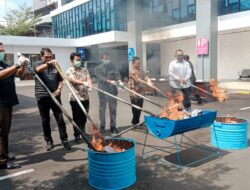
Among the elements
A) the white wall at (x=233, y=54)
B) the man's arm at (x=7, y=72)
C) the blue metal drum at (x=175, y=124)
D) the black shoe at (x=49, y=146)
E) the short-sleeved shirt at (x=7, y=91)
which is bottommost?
the black shoe at (x=49, y=146)

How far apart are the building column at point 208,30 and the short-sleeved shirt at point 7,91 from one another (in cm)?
1022

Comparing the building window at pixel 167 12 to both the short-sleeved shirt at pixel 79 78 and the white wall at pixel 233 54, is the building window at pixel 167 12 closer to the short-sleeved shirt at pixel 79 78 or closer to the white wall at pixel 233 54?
the short-sleeved shirt at pixel 79 78

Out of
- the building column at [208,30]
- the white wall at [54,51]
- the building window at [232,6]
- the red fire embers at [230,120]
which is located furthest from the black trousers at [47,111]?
the white wall at [54,51]

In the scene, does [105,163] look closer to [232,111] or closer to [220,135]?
[220,135]

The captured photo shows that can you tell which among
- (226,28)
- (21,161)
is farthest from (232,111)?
(226,28)

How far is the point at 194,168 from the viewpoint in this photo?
4.16 metres

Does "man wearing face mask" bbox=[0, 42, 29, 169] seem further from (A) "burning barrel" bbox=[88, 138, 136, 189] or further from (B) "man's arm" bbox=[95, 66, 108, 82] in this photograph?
(B) "man's arm" bbox=[95, 66, 108, 82]

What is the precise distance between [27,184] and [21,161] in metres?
1.02

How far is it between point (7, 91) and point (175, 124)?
2608 mm

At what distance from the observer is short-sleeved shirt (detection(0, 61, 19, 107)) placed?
4.21 metres

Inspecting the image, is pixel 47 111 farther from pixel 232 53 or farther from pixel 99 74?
pixel 232 53

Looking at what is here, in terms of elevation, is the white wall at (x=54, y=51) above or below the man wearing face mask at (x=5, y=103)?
above

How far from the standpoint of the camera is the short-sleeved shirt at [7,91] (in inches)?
166

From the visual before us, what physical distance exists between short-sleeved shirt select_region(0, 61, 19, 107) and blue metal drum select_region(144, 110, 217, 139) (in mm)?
2159
